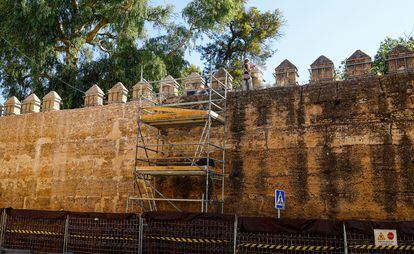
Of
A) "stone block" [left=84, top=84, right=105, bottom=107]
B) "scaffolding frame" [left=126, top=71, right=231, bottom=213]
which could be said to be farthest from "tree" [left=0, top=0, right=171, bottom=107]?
"scaffolding frame" [left=126, top=71, right=231, bottom=213]

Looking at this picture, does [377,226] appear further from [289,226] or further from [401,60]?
[401,60]

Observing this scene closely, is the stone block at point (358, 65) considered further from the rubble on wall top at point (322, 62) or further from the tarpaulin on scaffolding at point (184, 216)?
the tarpaulin on scaffolding at point (184, 216)

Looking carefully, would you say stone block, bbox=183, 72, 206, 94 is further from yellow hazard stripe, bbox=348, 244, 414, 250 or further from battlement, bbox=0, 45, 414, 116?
yellow hazard stripe, bbox=348, 244, 414, 250

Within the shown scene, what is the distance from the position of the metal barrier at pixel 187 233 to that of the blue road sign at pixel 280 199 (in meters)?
Answer: 1.47

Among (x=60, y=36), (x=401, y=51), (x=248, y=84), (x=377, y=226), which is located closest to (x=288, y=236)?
(x=377, y=226)

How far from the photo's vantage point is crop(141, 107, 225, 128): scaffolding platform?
390 inches

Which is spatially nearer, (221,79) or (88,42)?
(221,79)

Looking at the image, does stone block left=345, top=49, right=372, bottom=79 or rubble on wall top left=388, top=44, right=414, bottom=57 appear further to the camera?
stone block left=345, top=49, right=372, bottom=79

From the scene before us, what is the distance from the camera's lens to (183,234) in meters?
8.32

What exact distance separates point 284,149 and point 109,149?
16.8 ft

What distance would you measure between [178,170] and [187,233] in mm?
1814

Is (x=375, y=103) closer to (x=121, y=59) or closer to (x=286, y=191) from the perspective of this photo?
(x=286, y=191)

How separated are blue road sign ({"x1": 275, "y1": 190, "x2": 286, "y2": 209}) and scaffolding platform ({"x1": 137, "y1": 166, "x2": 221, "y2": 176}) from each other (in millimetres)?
1603

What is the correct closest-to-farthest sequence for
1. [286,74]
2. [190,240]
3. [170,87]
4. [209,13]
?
[190,240] < [286,74] < [170,87] < [209,13]
